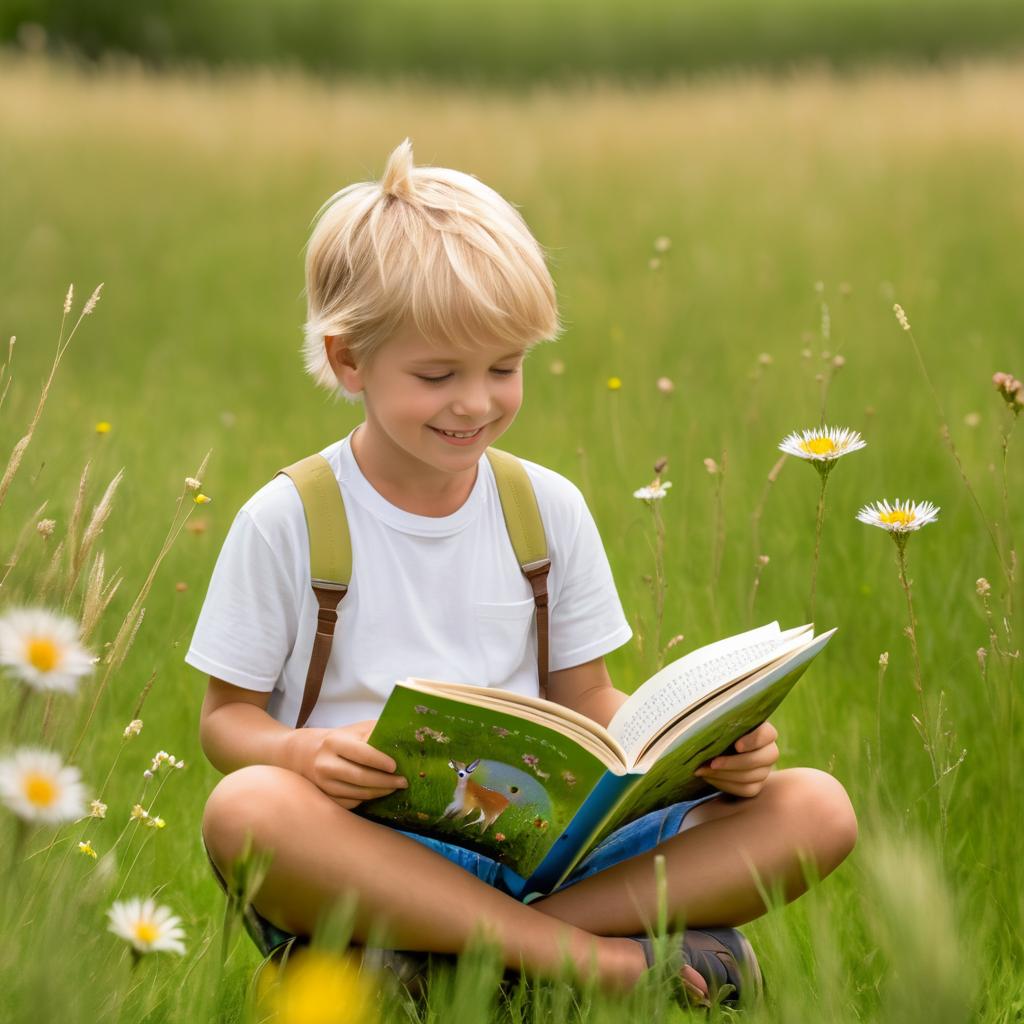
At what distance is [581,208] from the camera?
24.2 ft

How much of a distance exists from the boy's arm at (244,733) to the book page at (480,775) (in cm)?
12

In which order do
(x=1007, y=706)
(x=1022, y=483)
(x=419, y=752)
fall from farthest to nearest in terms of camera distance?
(x=1022, y=483), (x=1007, y=706), (x=419, y=752)

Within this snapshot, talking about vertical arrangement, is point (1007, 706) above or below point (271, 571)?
below

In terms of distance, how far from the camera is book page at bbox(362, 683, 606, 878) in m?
1.64

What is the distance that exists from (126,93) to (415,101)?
6.40 feet

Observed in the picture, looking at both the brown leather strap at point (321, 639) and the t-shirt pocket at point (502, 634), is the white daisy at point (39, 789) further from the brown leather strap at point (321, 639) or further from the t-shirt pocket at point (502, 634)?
the t-shirt pocket at point (502, 634)

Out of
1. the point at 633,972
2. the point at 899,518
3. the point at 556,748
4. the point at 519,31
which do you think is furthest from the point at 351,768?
the point at 519,31

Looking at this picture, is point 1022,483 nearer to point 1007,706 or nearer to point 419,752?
point 1007,706

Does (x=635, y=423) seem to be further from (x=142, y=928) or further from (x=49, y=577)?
(x=142, y=928)

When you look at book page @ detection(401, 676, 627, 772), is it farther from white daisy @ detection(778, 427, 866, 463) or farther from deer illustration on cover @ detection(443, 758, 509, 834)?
white daisy @ detection(778, 427, 866, 463)

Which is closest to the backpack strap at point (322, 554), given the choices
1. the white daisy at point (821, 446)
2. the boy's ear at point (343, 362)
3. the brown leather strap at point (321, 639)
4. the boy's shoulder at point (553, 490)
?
the brown leather strap at point (321, 639)

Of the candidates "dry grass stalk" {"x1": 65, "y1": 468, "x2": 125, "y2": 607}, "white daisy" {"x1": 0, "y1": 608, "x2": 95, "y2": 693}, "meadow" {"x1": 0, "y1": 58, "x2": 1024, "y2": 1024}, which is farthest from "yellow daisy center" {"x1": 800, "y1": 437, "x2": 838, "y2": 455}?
"white daisy" {"x1": 0, "y1": 608, "x2": 95, "y2": 693}

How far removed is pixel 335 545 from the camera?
204 centimetres

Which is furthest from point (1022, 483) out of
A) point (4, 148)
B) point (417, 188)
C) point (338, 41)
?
point (338, 41)
